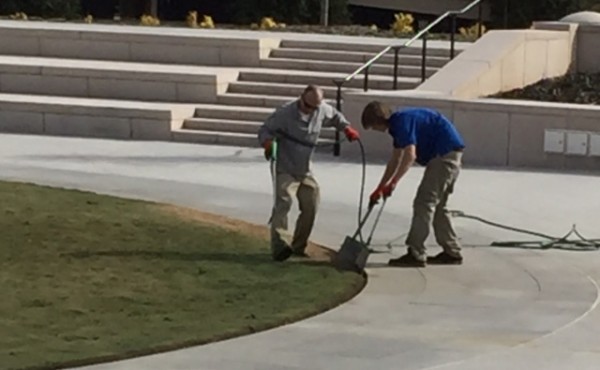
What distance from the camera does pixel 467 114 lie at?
62.1ft

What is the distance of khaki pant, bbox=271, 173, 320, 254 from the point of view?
1262 centimetres

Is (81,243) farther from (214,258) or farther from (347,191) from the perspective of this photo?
(347,191)

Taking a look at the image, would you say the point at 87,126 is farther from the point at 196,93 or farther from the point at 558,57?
the point at 558,57

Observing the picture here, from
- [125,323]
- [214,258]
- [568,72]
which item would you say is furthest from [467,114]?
[125,323]

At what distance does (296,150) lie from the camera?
12648mm

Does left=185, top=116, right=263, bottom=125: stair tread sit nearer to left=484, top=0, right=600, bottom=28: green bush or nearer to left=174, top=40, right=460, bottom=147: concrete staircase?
left=174, top=40, right=460, bottom=147: concrete staircase

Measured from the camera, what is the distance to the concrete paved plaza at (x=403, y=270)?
974cm

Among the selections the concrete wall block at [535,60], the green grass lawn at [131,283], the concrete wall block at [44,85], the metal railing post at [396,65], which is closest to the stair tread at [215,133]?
the metal railing post at [396,65]

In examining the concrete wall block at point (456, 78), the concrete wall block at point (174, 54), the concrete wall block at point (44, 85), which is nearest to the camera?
the concrete wall block at point (456, 78)

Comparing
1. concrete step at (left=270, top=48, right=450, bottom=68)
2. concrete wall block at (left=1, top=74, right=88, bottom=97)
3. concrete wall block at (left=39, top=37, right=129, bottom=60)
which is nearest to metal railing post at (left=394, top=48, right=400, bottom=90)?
concrete step at (left=270, top=48, right=450, bottom=68)

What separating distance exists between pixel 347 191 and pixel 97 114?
5.57 m

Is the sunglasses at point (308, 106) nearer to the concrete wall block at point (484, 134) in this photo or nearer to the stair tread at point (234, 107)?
the concrete wall block at point (484, 134)

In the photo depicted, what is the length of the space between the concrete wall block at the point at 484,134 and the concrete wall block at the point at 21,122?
237 inches

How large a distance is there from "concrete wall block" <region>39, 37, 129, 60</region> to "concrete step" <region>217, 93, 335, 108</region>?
2952 millimetres
